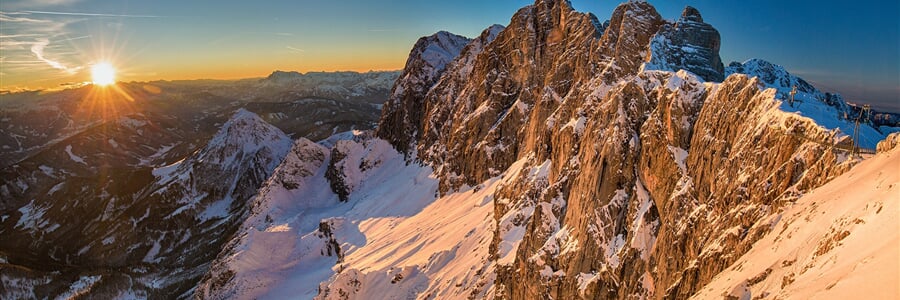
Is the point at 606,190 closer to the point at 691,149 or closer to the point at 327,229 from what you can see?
the point at 691,149

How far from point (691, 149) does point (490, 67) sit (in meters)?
95.1

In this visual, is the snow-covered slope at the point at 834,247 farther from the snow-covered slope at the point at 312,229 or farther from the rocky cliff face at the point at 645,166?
the snow-covered slope at the point at 312,229

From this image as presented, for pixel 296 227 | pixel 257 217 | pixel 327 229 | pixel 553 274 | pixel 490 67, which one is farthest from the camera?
pixel 257 217

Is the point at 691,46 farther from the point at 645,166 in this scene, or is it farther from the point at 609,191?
the point at 609,191

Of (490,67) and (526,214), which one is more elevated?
(490,67)

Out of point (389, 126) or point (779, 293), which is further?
point (389, 126)

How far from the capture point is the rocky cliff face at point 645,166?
109 ft

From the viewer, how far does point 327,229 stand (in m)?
147

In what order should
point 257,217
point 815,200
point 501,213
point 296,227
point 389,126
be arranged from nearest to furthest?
point 815,200 < point 501,213 < point 296,227 < point 257,217 < point 389,126

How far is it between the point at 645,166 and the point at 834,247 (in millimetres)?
25379

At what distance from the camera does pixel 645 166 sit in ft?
164

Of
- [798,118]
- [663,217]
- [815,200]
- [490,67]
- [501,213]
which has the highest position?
[490,67]

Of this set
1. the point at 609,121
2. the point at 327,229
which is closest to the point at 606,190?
the point at 609,121

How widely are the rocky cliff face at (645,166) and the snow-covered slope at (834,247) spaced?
1748mm
